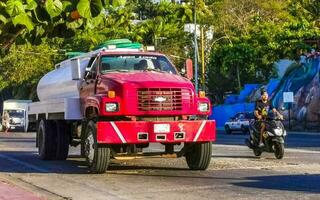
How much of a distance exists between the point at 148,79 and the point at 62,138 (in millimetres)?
4593

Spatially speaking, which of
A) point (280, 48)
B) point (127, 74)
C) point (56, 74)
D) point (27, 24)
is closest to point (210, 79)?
point (280, 48)

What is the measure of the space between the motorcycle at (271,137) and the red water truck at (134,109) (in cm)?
311

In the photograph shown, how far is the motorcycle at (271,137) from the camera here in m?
16.1

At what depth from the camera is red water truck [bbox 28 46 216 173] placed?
12.3 meters

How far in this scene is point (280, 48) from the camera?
173 feet

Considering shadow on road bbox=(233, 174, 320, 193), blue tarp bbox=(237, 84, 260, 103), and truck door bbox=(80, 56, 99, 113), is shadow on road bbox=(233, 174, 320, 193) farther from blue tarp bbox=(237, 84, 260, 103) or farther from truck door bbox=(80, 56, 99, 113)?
blue tarp bbox=(237, 84, 260, 103)

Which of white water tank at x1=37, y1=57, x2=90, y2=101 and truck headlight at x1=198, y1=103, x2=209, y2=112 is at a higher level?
white water tank at x1=37, y1=57, x2=90, y2=101

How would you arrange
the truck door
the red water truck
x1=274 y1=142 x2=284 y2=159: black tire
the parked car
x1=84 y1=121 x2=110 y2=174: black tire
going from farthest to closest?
the parked car < x1=274 y1=142 x2=284 y2=159: black tire < the truck door < x1=84 y1=121 x2=110 y2=174: black tire < the red water truck

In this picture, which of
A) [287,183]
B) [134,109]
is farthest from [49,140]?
[287,183]

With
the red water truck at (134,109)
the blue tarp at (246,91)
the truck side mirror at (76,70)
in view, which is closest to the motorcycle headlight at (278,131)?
the red water truck at (134,109)

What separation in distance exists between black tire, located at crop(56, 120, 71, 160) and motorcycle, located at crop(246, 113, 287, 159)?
484 centimetres

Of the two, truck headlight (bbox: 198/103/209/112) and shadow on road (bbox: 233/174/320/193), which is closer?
shadow on road (bbox: 233/174/320/193)

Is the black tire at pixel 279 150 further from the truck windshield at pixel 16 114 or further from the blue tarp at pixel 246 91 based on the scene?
the blue tarp at pixel 246 91

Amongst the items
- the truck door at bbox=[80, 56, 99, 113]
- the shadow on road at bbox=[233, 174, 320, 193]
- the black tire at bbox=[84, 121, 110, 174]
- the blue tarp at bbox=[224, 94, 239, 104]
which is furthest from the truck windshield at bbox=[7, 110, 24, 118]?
the shadow on road at bbox=[233, 174, 320, 193]
